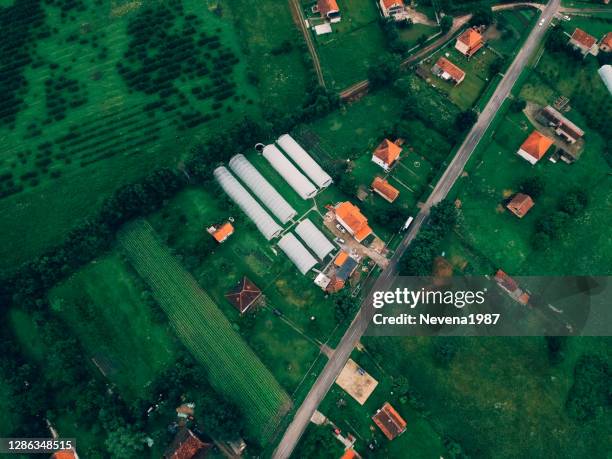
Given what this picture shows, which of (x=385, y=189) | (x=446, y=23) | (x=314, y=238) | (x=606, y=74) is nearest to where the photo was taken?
(x=314, y=238)

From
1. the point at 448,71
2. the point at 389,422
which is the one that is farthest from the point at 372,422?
the point at 448,71

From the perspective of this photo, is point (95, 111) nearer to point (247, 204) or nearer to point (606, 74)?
point (247, 204)

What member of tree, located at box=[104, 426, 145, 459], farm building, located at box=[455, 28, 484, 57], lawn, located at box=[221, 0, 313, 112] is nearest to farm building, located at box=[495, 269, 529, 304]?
farm building, located at box=[455, 28, 484, 57]

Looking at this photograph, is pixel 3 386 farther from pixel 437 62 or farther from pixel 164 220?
pixel 437 62

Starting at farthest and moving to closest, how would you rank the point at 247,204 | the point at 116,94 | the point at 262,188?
the point at 116,94
the point at 262,188
the point at 247,204

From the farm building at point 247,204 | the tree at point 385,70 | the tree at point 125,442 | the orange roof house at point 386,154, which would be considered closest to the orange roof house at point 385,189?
the orange roof house at point 386,154

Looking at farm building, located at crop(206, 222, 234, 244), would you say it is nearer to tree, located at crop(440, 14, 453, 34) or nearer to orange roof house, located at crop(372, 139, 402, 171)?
orange roof house, located at crop(372, 139, 402, 171)
